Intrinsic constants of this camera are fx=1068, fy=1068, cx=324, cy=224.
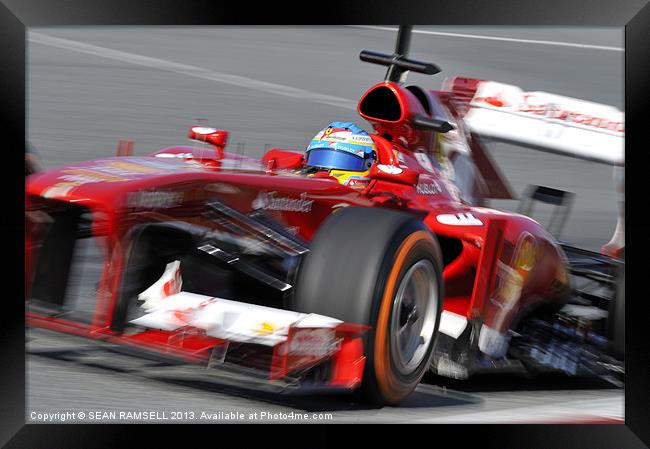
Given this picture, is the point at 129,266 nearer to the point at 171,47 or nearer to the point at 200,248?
the point at 200,248

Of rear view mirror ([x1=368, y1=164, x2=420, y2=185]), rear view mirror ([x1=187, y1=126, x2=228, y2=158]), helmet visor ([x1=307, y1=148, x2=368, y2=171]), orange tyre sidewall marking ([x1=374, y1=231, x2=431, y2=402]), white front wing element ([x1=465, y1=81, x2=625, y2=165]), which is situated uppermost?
white front wing element ([x1=465, y1=81, x2=625, y2=165])

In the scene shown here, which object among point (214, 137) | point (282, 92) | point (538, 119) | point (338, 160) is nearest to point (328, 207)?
point (338, 160)

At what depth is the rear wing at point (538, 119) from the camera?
6.00 metres

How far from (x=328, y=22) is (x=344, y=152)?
136 centimetres

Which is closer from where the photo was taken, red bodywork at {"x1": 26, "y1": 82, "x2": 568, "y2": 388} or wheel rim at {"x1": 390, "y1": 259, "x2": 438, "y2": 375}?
red bodywork at {"x1": 26, "y1": 82, "x2": 568, "y2": 388}

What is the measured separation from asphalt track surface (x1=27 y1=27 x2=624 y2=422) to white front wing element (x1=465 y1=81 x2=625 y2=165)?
21.1 inches

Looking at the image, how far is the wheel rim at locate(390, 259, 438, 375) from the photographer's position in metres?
4.30

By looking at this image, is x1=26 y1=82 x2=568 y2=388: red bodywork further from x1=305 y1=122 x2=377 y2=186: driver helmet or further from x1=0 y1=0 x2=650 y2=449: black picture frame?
x1=0 y1=0 x2=650 y2=449: black picture frame

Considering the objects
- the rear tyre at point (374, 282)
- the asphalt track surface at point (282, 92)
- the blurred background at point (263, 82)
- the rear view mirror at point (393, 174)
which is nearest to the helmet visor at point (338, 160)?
the rear view mirror at point (393, 174)

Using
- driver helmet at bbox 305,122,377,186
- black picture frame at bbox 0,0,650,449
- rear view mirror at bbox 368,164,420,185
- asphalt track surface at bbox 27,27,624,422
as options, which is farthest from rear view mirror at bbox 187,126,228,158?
black picture frame at bbox 0,0,650,449

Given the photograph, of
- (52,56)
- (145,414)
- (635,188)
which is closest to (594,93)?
(52,56)

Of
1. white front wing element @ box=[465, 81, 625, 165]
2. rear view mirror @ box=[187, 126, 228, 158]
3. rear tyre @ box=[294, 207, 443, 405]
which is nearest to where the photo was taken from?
rear tyre @ box=[294, 207, 443, 405]

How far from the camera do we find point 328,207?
4.84 m

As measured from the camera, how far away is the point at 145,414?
152 inches
